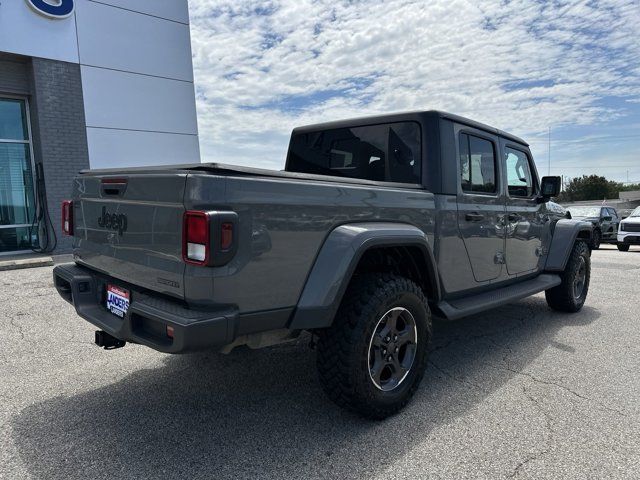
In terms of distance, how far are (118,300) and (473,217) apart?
2671 mm

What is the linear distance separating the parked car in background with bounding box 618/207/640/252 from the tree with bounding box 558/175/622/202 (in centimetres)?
6301

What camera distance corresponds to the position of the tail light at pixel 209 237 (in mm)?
2127

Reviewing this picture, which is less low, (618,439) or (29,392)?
(29,392)

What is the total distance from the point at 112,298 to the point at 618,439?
3.08 meters

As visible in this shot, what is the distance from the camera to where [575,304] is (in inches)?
218

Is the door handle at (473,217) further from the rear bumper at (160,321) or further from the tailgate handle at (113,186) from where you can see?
the tailgate handle at (113,186)

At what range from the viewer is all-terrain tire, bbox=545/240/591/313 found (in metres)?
5.39

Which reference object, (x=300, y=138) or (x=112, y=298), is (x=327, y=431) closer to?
(x=112, y=298)

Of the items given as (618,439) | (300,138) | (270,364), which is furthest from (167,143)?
(618,439)

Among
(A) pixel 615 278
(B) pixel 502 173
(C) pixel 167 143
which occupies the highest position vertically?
(C) pixel 167 143

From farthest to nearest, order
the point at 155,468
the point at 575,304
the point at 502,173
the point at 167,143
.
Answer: the point at 167,143 → the point at 575,304 → the point at 502,173 → the point at 155,468

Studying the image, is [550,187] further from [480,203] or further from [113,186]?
[113,186]

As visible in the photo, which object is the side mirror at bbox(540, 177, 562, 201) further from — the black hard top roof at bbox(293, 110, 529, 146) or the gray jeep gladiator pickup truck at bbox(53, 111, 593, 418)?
the gray jeep gladiator pickup truck at bbox(53, 111, 593, 418)

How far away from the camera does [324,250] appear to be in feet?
8.54
